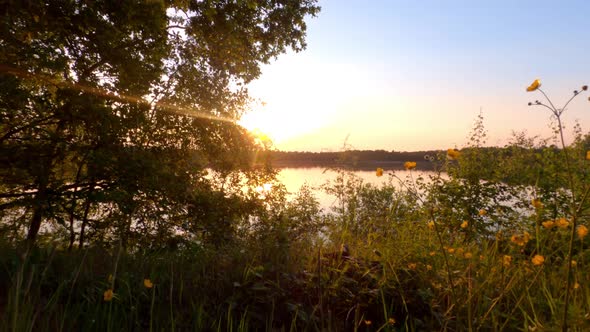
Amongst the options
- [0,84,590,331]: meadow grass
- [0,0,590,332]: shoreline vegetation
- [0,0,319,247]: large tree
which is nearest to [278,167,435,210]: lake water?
[0,0,590,332]: shoreline vegetation

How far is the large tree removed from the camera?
20.1 ft

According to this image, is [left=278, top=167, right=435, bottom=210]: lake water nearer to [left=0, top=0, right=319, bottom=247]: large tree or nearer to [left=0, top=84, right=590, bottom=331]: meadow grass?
[left=0, top=84, right=590, bottom=331]: meadow grass

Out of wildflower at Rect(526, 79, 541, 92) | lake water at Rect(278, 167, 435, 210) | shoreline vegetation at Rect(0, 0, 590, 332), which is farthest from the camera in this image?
lake water at Rect(278, 167, 435, 210)

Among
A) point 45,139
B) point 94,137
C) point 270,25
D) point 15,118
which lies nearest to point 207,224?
point 94,137

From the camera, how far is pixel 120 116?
6.49m

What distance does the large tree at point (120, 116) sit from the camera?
241 inches

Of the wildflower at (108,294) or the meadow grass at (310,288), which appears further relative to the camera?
the meadow grass at (310,288)

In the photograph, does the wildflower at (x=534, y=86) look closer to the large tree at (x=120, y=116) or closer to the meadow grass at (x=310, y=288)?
the meadow grass at (x=310, y=288)

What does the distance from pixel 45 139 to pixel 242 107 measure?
12.3 feet

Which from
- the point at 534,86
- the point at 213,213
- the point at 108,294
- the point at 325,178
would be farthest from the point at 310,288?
the point at 325,178

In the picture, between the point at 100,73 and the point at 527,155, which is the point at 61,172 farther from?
the point at 527,155

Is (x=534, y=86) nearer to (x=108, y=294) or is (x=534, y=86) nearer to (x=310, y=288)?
(x=310, y=288)

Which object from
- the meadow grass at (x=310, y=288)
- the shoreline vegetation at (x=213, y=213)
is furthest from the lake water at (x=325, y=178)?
the meadow grass at (x=310, y=288)

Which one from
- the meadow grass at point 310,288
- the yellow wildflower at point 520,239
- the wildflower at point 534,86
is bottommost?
the meadow grass at point 310,288
